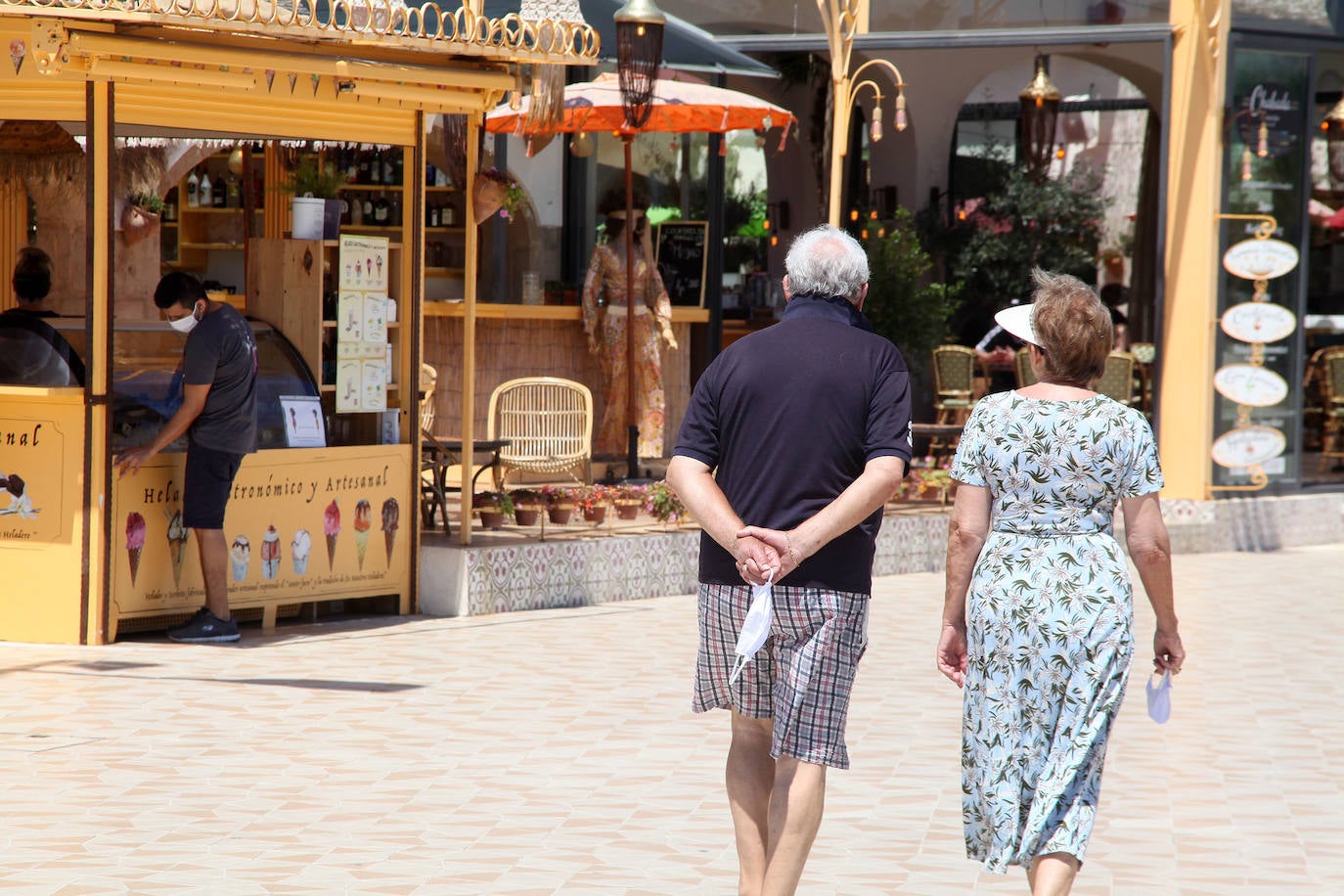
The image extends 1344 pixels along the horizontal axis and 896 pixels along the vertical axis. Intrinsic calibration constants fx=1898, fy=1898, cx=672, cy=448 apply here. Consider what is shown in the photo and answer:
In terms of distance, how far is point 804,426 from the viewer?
14.1ft

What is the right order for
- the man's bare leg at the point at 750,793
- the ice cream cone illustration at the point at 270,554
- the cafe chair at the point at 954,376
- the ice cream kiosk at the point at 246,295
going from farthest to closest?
1. the cafe chair at the point at 954,376
2. the ice cream cone illustration at the point at 270,554
3. the ice cream kiosk at the point at 246,295
4. the man's bare leg at the point at 750,793

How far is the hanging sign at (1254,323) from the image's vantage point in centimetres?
1348

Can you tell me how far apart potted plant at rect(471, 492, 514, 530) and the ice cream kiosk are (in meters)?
0.82

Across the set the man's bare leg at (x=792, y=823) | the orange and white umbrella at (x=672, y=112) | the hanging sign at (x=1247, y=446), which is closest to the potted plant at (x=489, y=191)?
the orange and white umbrella at (x=672, y=112)

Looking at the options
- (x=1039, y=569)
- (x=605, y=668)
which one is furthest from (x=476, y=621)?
(x=1039, y=569)

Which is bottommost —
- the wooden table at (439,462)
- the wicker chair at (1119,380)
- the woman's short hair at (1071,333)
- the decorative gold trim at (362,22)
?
the wooden table at (439,462)

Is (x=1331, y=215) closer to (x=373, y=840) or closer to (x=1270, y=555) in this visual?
(x=1270, y=555)

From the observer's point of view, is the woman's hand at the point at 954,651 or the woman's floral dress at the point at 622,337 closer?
the woman's hand at the point at 954,651

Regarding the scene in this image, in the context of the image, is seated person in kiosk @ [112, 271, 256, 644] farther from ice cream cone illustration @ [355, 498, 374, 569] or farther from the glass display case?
ice cream cone illustration @ [355, 498, 374, 569]

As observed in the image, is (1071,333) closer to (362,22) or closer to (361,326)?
(362,22)

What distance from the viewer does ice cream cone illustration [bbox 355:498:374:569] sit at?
30.5ft

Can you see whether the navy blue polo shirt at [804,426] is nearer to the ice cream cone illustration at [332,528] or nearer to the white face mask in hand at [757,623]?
the white face mask in hand at [757,623]

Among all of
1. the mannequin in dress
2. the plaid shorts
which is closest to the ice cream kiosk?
the mannequin in dress

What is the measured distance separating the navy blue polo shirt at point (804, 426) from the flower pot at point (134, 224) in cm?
693
